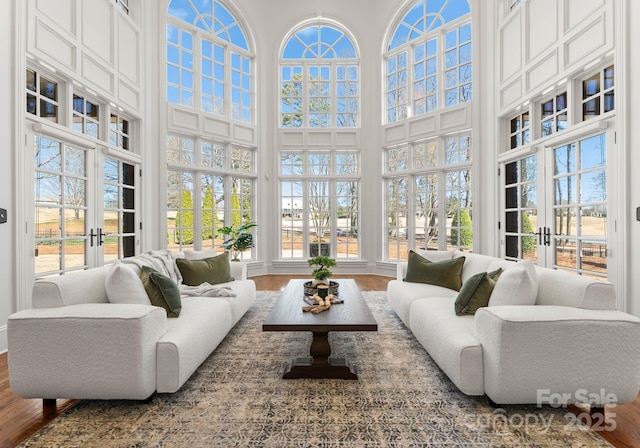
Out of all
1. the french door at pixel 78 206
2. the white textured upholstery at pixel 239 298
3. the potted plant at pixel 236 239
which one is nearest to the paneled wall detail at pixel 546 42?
the white textured upholstery at pixel 239 298

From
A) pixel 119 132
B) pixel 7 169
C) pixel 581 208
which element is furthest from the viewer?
pixel 119 132

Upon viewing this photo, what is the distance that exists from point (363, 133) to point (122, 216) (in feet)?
16.4

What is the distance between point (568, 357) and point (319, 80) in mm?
7180

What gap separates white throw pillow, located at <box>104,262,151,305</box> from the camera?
7.96 feet

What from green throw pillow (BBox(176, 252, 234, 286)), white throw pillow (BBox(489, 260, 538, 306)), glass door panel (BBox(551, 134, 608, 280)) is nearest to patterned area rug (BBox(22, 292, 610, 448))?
white throw pillow (BBox(489, 260, 538, 306))

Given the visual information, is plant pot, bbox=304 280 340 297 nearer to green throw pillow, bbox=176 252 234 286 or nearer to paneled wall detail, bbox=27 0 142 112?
green throw pillow, bbox=176 252 234 286

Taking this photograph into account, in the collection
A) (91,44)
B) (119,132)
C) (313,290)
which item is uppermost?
(91,44)

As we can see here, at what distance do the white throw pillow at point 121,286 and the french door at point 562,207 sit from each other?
4.42 m

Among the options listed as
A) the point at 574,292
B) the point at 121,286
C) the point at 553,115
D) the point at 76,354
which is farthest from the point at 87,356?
the point at 553,115

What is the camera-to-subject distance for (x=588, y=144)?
12.5ft

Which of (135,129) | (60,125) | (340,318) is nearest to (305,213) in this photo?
(135,129)

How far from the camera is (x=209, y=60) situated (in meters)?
6.74

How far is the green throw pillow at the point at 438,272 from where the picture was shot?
3775mm

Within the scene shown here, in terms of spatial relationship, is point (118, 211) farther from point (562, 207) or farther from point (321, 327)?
point (562, 207)
